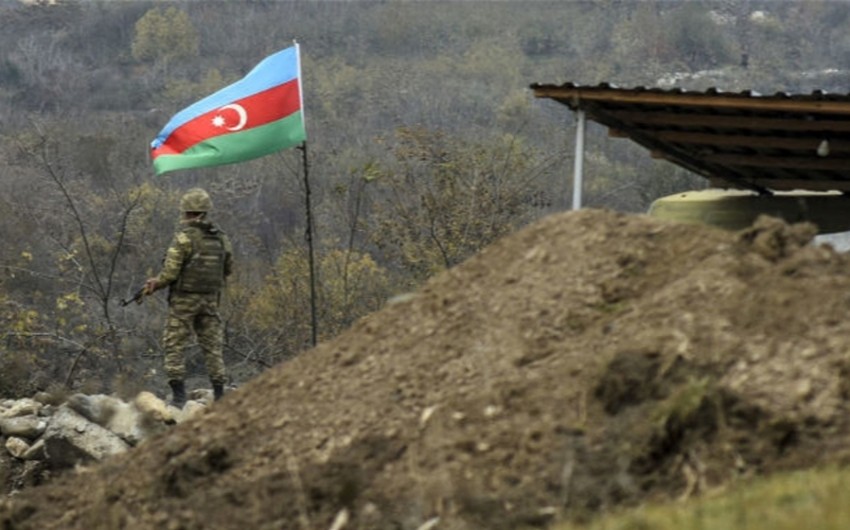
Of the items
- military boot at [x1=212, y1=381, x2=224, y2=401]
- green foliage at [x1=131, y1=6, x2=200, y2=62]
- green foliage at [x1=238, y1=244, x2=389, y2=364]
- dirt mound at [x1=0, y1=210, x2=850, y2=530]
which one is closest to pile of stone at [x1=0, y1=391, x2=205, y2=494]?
military boot at [x1=212, y1=381, x2=224, y2=401]

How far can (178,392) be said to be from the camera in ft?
54.6

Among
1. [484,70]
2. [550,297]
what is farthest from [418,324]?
[484,70]

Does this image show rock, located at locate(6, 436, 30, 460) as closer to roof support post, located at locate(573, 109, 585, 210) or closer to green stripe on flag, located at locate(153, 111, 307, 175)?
green stripe on flag, located at locate(153, 111, 307, 175)

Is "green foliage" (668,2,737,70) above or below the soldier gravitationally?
above

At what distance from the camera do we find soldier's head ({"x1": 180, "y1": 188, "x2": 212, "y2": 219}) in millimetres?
15938

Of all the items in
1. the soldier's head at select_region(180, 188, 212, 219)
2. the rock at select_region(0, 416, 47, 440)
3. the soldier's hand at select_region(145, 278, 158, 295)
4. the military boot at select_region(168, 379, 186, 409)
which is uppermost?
the soldier's head at select_region(180, 188, 212, 219)

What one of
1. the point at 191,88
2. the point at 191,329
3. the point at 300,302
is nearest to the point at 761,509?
the point at 191,329

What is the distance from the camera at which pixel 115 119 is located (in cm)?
8019

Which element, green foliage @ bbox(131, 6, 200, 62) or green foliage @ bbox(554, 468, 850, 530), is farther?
green foliage @ bbox(131, 6, 200, 62)

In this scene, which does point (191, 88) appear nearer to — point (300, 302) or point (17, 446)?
point (300, 302)

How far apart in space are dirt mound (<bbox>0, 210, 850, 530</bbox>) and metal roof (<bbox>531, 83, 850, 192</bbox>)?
5.40 metres

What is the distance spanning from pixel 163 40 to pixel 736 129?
86.4m

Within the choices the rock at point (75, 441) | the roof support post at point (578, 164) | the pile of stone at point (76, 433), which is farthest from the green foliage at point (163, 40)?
the rock at point (75, 441)

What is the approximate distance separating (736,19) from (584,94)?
96.7 meters
